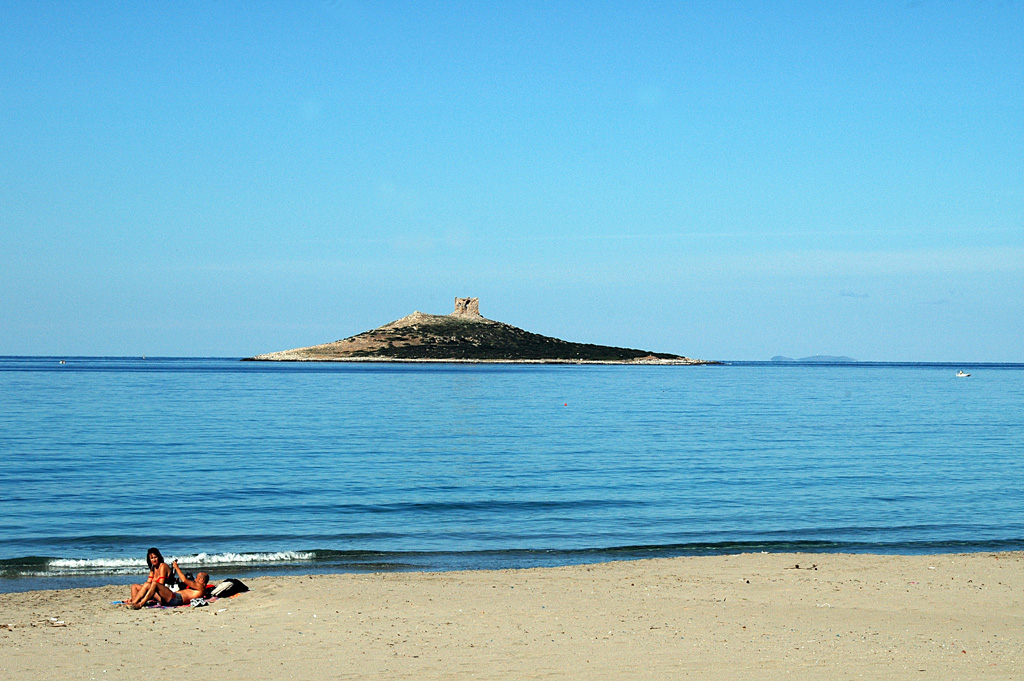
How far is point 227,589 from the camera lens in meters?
15.3

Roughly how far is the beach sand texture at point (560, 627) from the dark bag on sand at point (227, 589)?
0.57 feet

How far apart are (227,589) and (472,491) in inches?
560

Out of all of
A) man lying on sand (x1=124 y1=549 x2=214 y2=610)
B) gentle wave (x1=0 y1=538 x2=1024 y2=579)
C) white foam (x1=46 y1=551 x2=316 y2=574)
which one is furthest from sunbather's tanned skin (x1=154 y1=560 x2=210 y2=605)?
white foam (x1=46 y1=551 x2=316 y2=574)

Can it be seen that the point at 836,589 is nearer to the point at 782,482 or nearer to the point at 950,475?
the point at 782,482

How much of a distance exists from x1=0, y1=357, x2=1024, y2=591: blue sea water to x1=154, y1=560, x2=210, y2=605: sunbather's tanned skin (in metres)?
2.84

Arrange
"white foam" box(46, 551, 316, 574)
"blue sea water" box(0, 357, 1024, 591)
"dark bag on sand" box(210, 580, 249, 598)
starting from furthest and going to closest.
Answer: "blue sea water" box(0, 357, 1024, 591) < "white foam" box(46, 551, 316, 574) < "dark bag on sand" box(210, 580, 249, 598)

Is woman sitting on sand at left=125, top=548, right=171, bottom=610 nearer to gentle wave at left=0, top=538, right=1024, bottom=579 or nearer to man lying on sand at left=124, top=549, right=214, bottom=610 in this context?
man lying on sand at left=124, top=549, right=214, bottom=610

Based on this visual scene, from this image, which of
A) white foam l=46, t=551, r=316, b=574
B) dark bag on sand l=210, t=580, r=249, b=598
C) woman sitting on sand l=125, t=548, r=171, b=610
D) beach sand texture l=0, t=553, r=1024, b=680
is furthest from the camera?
white foam l=46, t=551, r=316, b=574

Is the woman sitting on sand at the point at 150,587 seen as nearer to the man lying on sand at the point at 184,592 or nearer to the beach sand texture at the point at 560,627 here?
the man lying on sand at the point at 184,592

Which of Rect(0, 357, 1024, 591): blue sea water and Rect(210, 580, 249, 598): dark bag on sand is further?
Rect(0, 357, 1024, 591): blue sea water

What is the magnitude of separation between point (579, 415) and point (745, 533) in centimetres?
4251

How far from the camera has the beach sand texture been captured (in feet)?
37.9

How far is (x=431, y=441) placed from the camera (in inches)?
1799

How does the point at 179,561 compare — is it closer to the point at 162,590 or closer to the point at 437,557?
the point at 162,590
